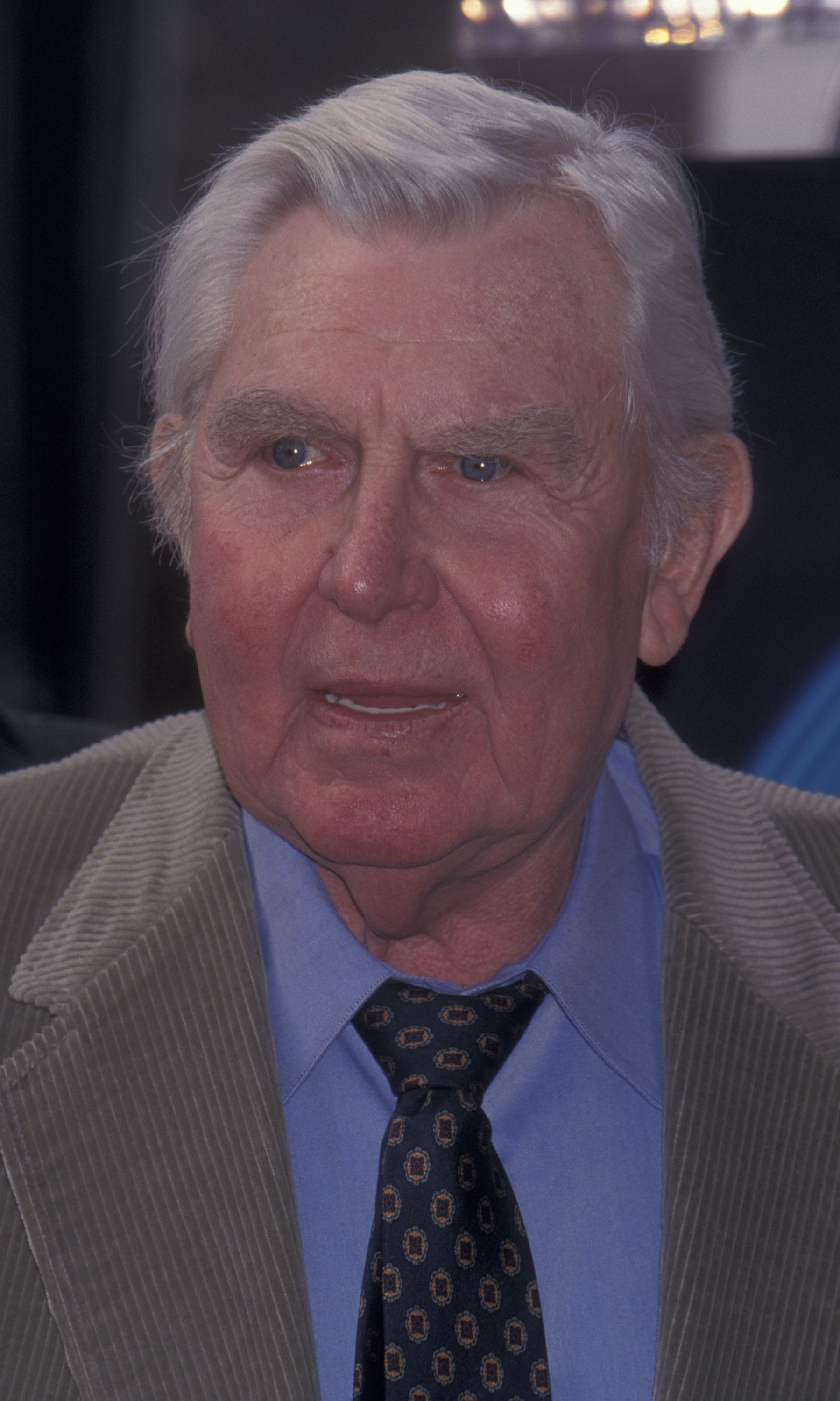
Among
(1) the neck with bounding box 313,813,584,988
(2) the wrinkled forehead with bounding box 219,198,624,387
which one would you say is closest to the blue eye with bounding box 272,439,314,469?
(2) the wrinkled forehead with bounding box 219,198,624,387

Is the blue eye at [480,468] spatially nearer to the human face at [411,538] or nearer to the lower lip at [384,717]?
the human face at [411,538]

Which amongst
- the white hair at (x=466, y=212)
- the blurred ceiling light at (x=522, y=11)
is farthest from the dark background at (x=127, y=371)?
the white hair at (x=466, y=212)

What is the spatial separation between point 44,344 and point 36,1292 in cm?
223

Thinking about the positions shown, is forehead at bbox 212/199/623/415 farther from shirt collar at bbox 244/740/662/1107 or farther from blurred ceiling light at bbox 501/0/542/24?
blurred ceiling light at bbox 501/0/542/24

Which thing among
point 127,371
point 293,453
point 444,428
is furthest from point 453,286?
point 127,371

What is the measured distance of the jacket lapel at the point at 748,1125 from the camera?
1.37 metres

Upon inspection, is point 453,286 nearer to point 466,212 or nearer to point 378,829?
point 466,212

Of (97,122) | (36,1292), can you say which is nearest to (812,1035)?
(36,1292)

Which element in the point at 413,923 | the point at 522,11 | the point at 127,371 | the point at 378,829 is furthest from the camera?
the point at 127,371

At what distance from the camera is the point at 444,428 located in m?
1.42

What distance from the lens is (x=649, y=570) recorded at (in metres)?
1.71

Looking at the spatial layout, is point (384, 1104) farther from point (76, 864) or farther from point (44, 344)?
point (44, 344)

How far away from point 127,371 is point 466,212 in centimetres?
173

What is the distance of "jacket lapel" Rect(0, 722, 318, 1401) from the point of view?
4.17ft
